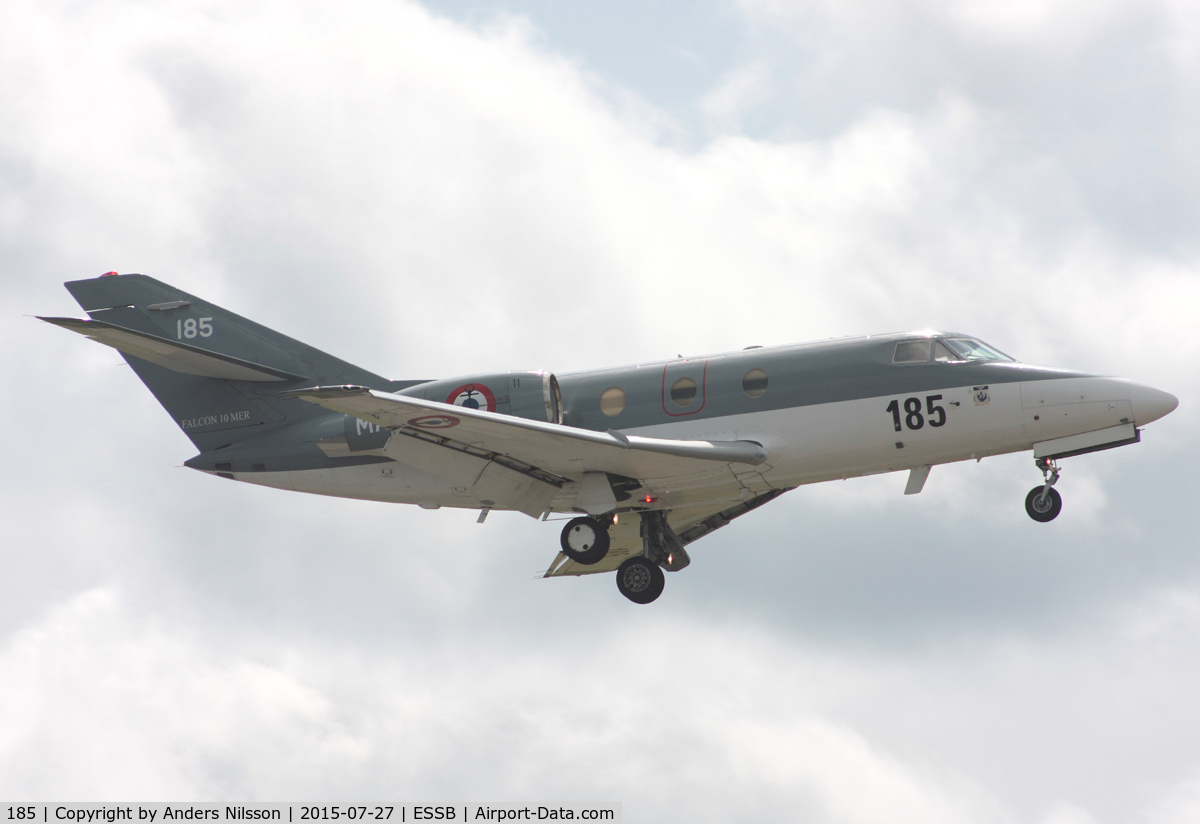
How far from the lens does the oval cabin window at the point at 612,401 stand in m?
20.4

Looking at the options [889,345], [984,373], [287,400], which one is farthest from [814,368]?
[287,400]

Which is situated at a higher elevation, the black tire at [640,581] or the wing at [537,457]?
the wing at [537,457]

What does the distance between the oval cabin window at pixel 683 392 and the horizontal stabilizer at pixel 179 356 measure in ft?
22.0

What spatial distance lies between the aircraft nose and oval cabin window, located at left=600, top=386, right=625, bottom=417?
25.4ft

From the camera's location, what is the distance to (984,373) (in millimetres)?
19281

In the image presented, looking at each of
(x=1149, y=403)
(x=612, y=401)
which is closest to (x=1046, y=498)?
(x=1149, y=403)

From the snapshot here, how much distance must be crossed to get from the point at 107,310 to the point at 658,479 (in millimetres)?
10967

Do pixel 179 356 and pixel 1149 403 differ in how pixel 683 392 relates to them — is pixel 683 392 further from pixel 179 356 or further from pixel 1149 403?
pixel 179 356

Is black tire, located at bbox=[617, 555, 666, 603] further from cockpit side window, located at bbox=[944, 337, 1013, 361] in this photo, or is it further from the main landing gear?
cockpit side window, located at bbox=[944, 337, 1013, 361]

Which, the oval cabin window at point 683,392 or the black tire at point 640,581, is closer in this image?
the oval cabin window at point 683,392

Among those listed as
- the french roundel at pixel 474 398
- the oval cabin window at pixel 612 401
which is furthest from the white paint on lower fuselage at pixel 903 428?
the french roundel at pixel 474 398

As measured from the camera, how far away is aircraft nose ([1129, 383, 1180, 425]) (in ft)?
61.7

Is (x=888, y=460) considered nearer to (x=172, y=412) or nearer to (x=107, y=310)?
(x=172, y=412)

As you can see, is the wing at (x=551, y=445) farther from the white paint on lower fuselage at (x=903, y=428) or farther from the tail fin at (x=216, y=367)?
the tail fin at (x=216, y=367)
